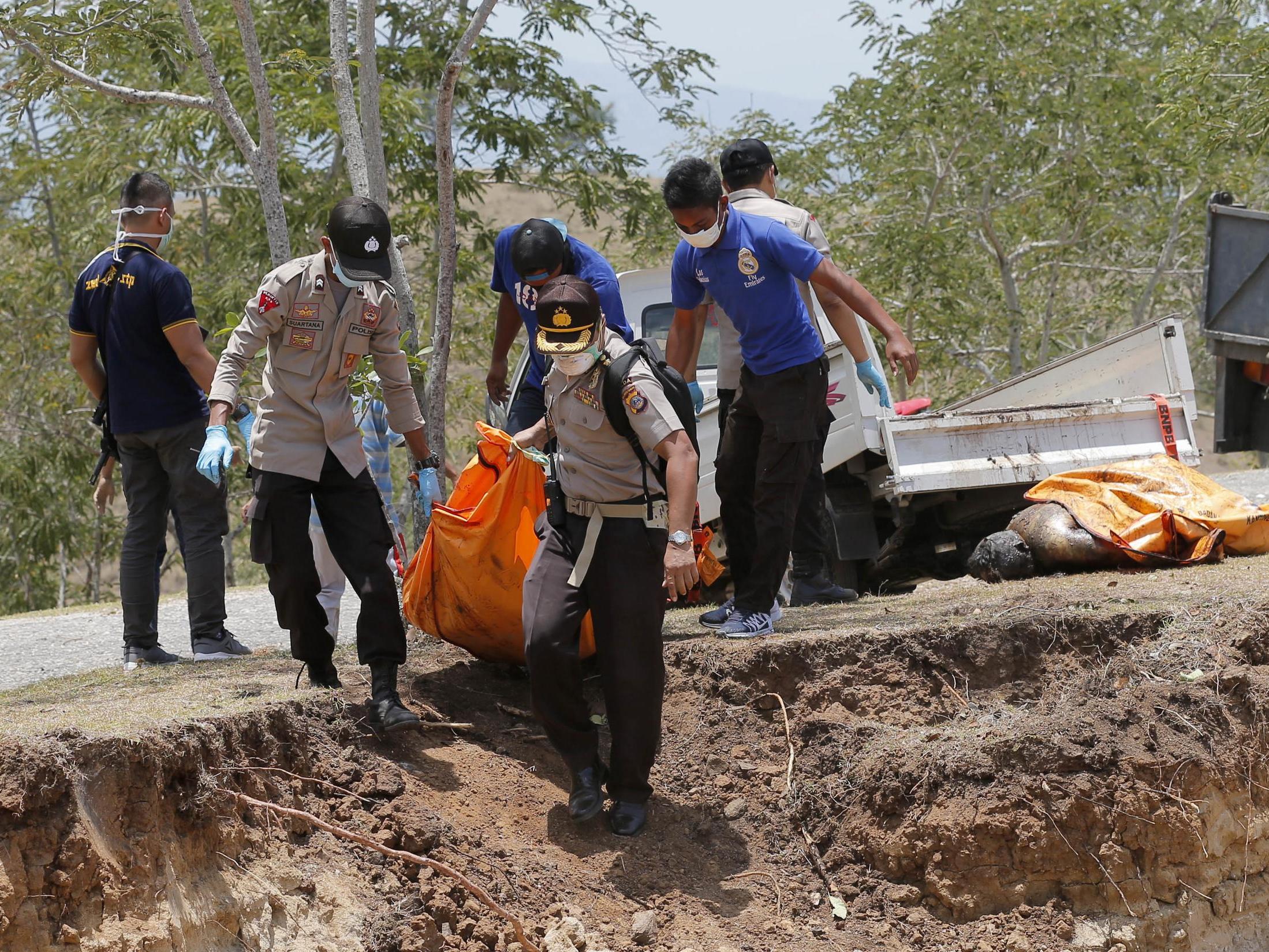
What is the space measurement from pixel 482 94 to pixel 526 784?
31.5 feet

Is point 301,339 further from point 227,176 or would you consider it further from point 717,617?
point 227,176

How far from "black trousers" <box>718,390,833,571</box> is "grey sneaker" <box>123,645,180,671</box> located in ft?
8.87

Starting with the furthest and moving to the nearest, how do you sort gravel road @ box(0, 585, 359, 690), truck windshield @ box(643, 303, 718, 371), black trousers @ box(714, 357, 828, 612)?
1. truck windshield @ box(643, 303, 718, 371)
2. gravel road @ box(0, 585, 359, 690)
3. black trousers @ box(714, 357, 828, 612)

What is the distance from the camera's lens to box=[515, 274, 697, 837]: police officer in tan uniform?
12.5ft

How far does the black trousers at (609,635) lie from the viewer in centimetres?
395

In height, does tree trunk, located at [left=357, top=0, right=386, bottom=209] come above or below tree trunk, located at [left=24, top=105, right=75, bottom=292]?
below

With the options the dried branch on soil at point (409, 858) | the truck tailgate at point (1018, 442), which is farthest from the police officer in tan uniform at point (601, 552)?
the truck tailgate at point (1018, 442)

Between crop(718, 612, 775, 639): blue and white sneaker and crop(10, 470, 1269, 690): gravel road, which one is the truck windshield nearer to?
crop(10, 470, 1269, 690): gravel road

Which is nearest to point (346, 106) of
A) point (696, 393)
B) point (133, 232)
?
point (133, 232)

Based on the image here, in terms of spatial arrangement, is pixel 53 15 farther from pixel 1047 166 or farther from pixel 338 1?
pixel 1047 166

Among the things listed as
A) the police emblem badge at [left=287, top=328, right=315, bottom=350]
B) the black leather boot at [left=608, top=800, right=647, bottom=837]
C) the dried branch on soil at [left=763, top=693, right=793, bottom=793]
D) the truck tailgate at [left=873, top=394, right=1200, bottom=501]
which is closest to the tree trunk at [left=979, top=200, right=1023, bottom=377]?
the truck tailgate at [left=873, top=394, right=1200, bottom=501]

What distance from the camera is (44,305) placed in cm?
1505

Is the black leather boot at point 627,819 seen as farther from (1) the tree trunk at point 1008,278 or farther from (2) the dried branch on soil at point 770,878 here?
(1) the tree trunk at point 1008,278

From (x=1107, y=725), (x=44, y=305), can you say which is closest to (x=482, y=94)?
(x=44, y=305)
